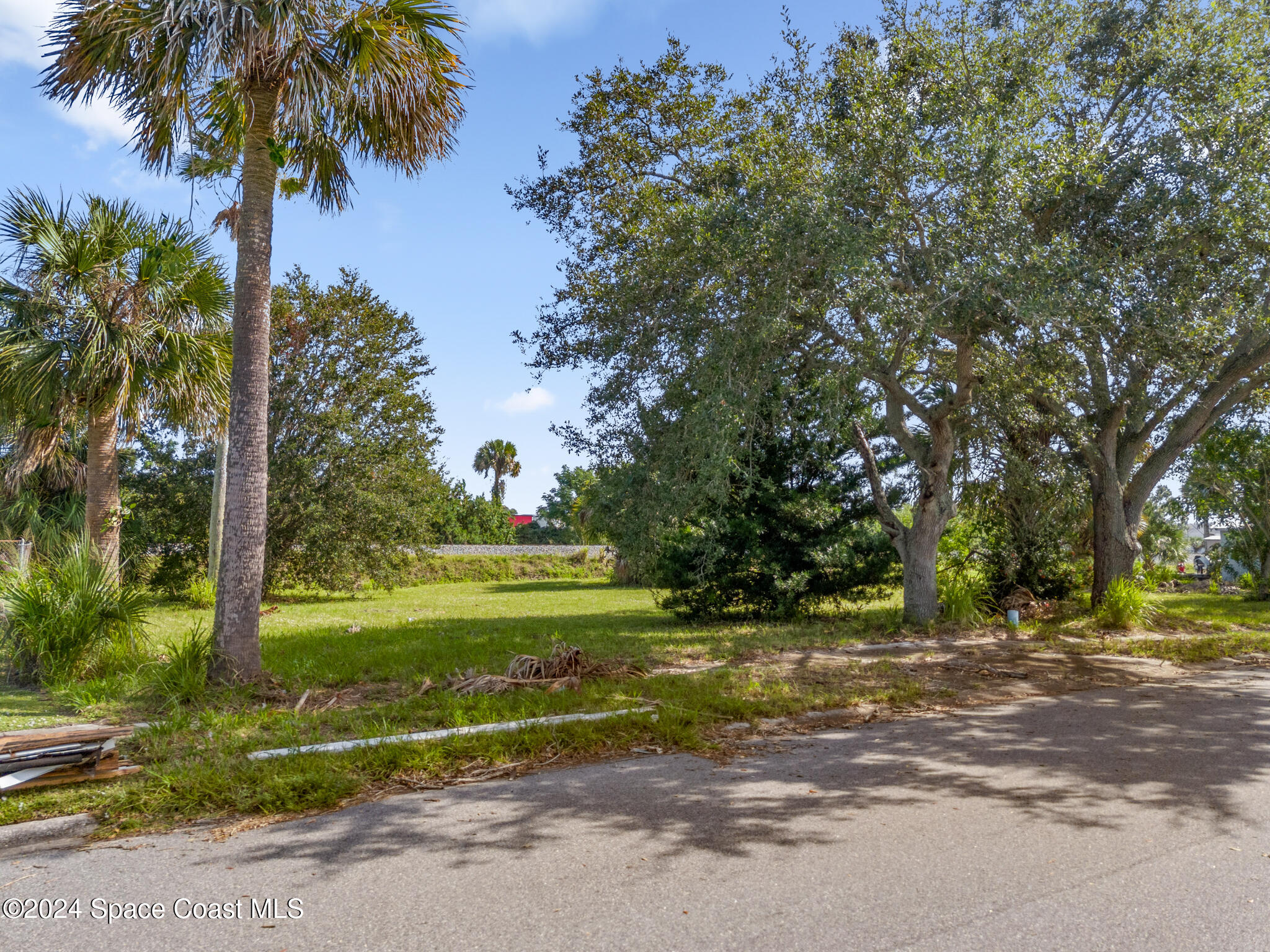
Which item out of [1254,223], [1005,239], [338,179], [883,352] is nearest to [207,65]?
[338,179]

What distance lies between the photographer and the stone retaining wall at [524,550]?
35.3 m

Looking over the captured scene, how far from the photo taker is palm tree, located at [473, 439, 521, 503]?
64.7 metres

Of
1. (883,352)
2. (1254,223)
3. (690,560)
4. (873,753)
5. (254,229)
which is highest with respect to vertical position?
(1254,223)

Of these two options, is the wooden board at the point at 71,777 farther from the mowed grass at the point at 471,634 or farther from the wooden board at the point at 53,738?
the mowed grass at the point at 471,634

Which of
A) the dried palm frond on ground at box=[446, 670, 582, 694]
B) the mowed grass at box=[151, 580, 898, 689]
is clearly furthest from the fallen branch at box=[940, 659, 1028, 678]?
the dried palm frond on ground at box=[446, 670, 582, 694]

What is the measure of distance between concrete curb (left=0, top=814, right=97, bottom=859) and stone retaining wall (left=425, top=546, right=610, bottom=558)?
30072 mm

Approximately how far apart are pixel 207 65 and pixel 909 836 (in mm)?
8545

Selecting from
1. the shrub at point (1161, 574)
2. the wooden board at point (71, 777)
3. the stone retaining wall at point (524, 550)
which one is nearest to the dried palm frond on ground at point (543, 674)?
the wooden board at point (71, 777)

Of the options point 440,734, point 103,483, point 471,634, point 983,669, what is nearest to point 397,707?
point 440,734

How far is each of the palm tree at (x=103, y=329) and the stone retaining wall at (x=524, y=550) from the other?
2252 centimetres

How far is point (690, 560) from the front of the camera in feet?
48.0

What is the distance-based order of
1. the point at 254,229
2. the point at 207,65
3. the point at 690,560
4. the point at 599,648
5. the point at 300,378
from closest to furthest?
the point at 207,65 → the point at 254,229 → the point at 599,648 → the point at 690,560 → the point at 300,378

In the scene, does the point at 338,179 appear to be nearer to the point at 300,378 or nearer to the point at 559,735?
the point at 559,735

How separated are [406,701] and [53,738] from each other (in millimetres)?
2802
